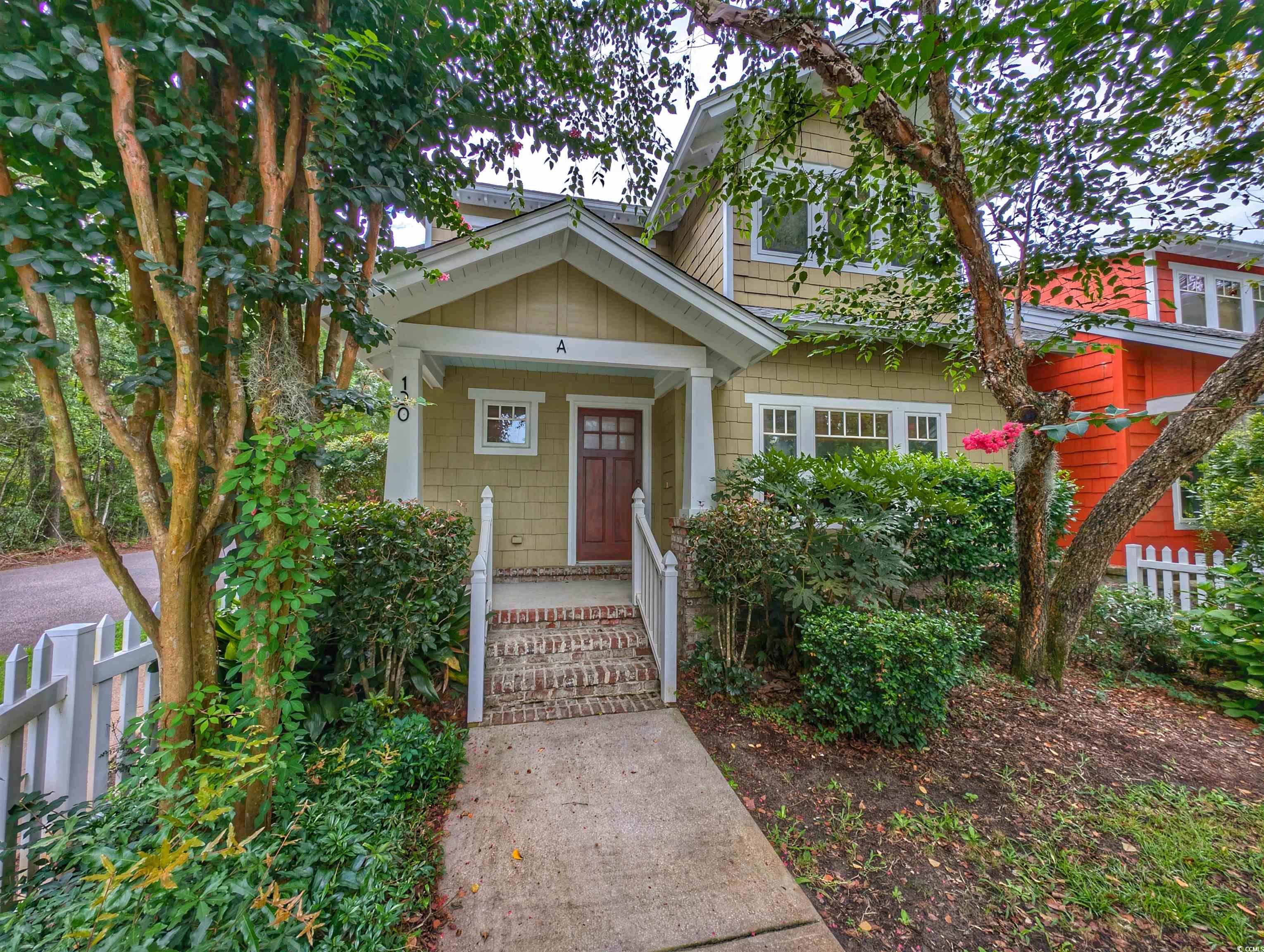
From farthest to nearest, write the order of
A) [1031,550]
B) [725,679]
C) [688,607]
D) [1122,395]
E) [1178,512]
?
[1178,512]
[1122,395]
[688,607]
[1031,550]
[725,679]

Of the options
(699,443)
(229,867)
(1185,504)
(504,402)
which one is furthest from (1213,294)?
(229,867)

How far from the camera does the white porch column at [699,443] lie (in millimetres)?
4570

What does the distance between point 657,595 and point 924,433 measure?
4.97 m

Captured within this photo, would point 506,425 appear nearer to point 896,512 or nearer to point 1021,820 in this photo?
point 896,512

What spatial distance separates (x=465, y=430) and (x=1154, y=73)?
670cm

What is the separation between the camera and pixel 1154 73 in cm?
311

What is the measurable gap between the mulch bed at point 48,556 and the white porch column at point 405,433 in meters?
8.48

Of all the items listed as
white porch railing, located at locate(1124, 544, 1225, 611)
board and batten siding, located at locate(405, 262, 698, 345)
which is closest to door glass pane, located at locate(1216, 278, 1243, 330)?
white porch railing, located at locate(1124, 544, 1225, 611)

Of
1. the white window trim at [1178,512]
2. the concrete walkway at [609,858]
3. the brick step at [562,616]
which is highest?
the white window trim at [1178,512]

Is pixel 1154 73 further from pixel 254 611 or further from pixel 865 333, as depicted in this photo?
pixel 254 611

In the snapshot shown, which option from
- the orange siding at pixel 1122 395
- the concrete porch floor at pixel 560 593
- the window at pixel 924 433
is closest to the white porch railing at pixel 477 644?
the concrete porch floor at pixel 560 593

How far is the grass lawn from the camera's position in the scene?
1.94 meters

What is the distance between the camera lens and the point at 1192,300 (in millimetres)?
8453

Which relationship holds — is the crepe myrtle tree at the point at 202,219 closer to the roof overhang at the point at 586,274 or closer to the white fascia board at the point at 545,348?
the roof overhang at the point at 586,274
